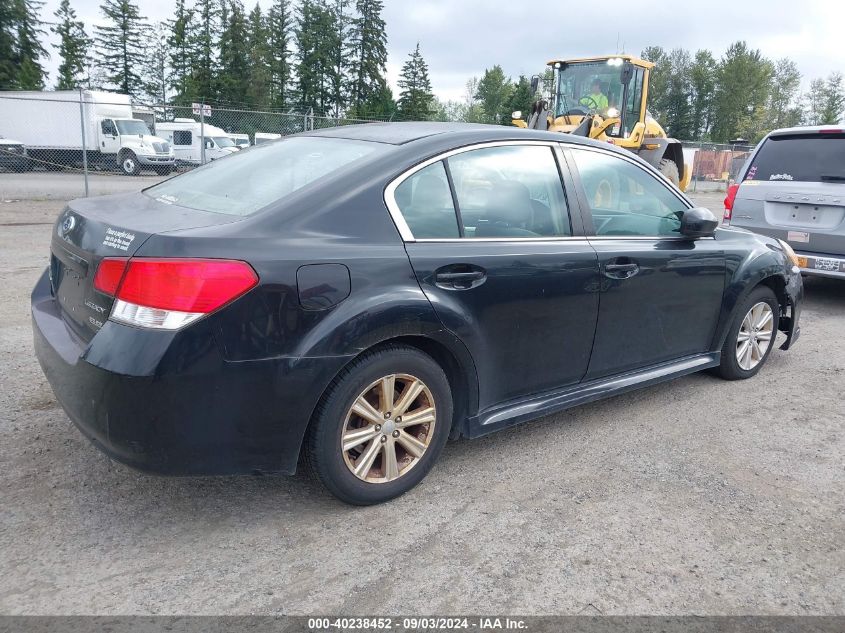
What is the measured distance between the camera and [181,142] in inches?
1273

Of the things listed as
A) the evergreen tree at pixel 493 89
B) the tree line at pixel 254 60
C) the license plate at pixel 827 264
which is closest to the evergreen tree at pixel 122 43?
the tree line at pixel 254 60

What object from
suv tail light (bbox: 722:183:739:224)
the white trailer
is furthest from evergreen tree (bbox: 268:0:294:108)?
suv tail light (bbox: 722:183:739:224)

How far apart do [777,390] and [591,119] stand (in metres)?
9.58

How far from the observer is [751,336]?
480 cm

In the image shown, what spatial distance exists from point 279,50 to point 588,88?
208 ft

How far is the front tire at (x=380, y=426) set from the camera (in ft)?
9.00

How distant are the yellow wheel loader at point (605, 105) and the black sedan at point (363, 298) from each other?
10129mm

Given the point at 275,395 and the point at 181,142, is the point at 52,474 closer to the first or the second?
the point at 275,395

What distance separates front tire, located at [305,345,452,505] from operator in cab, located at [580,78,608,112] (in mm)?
12628

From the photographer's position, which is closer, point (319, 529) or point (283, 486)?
point (319, 529)

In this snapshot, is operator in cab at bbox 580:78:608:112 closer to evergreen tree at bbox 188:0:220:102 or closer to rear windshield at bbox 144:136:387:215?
rear windshield at bbox 144:136:387:215

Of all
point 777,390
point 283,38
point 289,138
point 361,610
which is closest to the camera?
point 361,610

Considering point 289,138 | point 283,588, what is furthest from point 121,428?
point 289,138

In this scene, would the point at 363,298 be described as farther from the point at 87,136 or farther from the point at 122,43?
the point at 122,43
